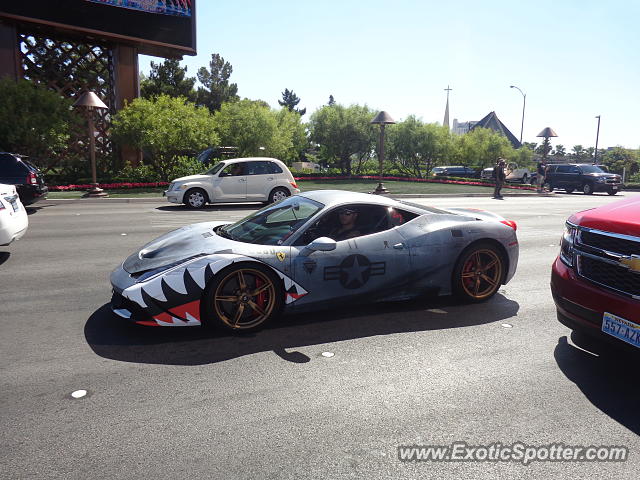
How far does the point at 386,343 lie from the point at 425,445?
1.62 metres

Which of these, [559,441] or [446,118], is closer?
[559,441]

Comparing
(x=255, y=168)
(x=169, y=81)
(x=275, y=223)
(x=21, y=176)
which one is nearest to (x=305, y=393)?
(x=275, y=223)

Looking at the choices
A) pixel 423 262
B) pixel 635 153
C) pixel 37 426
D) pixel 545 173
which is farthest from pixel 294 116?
pixel 635 153

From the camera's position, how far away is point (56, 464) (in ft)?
8.96

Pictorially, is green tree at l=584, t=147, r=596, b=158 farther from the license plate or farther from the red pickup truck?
the license plate

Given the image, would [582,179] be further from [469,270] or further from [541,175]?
[469,270]

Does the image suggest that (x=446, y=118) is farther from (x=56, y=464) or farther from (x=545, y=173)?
(x=56, y=464)

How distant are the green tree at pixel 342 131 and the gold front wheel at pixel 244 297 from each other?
33589mm

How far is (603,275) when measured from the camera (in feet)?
12.5

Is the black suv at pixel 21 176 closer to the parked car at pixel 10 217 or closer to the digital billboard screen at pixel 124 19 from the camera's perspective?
the parked car at pixel 10 217

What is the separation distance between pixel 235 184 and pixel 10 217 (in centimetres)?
914

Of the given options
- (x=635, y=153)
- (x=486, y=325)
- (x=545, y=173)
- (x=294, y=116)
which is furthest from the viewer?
(x=635, y=153)

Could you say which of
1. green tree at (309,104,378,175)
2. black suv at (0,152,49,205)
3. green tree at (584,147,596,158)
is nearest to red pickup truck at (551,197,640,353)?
black suv at (0,152,49,205)

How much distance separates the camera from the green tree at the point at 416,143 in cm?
4000
